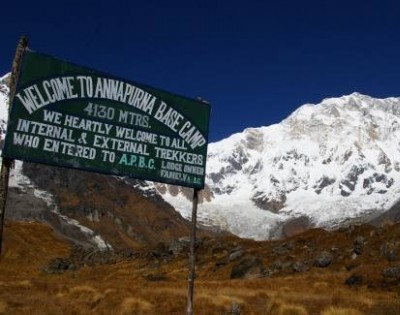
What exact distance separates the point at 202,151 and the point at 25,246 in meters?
119

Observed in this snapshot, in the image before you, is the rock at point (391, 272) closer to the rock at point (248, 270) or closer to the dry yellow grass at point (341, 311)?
the dry yellow grass at point (341, 311)

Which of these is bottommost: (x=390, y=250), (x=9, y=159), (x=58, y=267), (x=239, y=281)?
(x=58, y=267)

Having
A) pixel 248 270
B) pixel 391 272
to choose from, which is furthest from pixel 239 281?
pixel 391 272

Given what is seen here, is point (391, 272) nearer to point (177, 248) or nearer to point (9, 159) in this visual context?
point (9, 159)

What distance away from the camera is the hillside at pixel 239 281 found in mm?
26188

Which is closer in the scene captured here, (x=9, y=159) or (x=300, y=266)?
(x=9, y=159)

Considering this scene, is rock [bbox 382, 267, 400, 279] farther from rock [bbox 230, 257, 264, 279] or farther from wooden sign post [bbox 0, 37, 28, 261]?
wooden sign post [bbox 0, 37, 28, 261]

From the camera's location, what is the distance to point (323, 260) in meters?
52.0

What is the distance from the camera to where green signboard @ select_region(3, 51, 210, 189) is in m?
13.8

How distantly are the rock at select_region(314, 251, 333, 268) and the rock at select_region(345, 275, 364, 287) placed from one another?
1290 centimetres

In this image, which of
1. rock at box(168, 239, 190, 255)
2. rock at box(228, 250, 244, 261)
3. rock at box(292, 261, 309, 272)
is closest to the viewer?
rock at box(292, 261, 309, 272)

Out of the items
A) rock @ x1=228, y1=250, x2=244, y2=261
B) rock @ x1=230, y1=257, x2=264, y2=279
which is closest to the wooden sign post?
rock @ x1=230, y1=257, x2=264, y2=279

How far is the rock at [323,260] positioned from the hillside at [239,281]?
9 centimetres

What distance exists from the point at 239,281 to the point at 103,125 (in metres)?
34.7
